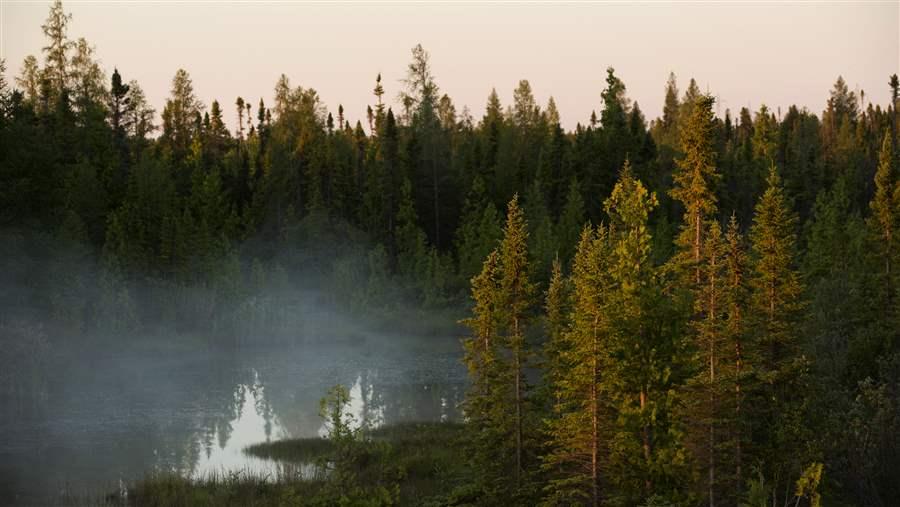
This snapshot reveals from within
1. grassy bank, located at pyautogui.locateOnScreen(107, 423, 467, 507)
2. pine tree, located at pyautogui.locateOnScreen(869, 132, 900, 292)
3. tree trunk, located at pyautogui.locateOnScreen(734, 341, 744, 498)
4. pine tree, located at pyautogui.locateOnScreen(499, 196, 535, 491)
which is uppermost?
pine tree, located at pyautogui.locateOnScreen(869, 132, 900, 292)

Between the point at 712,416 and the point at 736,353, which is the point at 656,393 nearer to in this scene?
the point at 712,416

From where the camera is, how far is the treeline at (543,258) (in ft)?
71.2

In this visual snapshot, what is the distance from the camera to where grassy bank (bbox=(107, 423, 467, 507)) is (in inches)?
886

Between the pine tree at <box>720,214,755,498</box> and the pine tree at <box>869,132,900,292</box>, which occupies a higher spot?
the pine tree at <box>869,132,900,292</box>

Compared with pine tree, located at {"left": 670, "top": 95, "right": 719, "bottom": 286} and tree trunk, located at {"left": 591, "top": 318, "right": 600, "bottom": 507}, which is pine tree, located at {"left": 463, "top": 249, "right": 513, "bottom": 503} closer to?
tree trunk, located at {"left": 591, "top": 318, "right": 600, "bottom": 507}

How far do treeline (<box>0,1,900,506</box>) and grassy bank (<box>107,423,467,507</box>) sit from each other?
9.62ft

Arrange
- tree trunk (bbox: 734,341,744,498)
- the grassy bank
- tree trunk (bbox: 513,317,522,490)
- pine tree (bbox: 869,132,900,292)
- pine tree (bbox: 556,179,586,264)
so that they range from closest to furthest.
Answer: the grassy bank, tree trunk (bbox: 734,341,744,498), tree trunk (bbox: 513,317,522,490), pine tree (bbox: 869,132,900,292), pine tree (bbox: 556,179,586,264)

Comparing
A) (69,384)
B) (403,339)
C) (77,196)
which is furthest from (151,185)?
(69,384)

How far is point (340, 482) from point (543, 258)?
46.9 metres

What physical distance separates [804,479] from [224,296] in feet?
174

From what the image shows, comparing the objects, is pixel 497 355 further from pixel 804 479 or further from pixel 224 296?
pixel 224 296

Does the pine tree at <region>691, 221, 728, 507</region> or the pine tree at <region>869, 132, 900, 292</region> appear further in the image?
the pine tree at <region>869, 132, 900, 292</region>

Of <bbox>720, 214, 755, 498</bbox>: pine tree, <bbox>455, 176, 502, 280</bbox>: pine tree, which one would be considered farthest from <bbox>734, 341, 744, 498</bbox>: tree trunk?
<bbox>455, 176, 502, 280</bbox>: pine tree

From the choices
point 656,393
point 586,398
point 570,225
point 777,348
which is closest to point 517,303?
point 586,398
